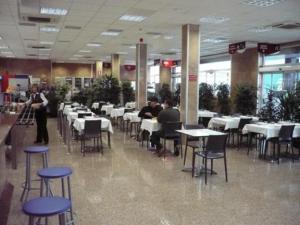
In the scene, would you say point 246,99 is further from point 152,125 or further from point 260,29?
point 152,125

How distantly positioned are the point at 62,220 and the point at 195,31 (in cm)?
744

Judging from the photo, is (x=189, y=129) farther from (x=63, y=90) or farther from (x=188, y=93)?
(x=63, y=90)

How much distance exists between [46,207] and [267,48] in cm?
1151

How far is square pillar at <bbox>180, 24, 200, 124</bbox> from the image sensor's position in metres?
8.90

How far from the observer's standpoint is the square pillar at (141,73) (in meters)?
12.4

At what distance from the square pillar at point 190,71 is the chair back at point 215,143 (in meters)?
3.83

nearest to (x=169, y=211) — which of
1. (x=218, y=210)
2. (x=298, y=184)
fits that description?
(x=218, y=210)

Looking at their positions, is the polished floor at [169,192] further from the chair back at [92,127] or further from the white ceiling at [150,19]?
the white ceiling at [150,19]

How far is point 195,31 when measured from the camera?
8.91 meters

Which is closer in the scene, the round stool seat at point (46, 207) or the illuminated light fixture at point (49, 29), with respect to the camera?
the round stool seat at point (46, 207)

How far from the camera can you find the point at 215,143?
5.26m

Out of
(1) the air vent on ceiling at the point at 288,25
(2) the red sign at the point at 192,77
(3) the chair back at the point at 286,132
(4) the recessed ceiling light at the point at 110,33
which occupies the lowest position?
(3) the chair back at the point at 286,132

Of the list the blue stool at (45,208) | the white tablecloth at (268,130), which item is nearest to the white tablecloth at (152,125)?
the white tablecloth at (268,130)

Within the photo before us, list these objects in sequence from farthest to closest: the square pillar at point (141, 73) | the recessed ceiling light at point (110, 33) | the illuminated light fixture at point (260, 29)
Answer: the square pillar at point (141, 73), the recessed ceiling light at point (110, 33), the illuminated light fixture at point (260, 29)
